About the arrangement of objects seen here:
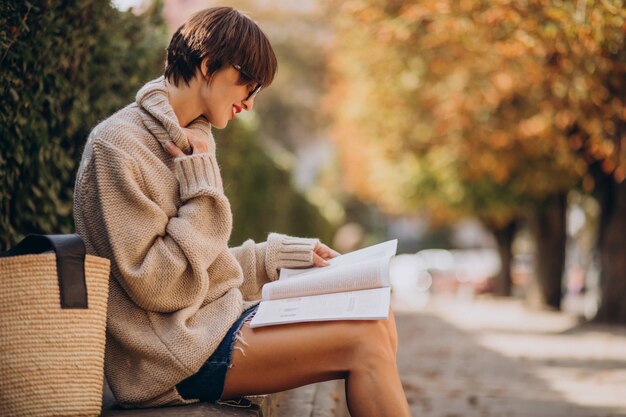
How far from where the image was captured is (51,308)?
2.62 m

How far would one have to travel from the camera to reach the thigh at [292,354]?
3010mm

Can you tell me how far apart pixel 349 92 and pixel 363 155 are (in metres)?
4.95

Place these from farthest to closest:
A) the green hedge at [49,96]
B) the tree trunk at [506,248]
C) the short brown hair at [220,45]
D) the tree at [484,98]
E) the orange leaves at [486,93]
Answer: the tree trunk at [506,248] < the tree at [484,98] < the orange leaves at [486,93] < the green hedge at [49,96] < the short brown hair at [220,45]

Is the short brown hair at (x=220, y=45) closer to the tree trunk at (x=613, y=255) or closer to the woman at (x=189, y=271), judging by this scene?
the woman at (x=189, y=271)

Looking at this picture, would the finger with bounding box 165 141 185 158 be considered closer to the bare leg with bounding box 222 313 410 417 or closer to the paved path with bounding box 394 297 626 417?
the bare leg with bounding box 222 313 410 417

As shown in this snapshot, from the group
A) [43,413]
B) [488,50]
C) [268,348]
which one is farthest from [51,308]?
[488,50]

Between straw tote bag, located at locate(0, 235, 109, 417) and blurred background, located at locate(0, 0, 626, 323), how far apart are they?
1356 millimetres

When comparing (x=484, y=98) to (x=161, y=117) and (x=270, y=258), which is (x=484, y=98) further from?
(x=161, y=117)

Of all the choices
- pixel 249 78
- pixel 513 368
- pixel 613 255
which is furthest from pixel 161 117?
pixel 613 255

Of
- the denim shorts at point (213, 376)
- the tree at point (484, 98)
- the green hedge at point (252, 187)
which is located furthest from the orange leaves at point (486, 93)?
the denim shorts at point (213, 376)

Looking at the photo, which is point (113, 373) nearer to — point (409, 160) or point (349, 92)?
point (409, 160)

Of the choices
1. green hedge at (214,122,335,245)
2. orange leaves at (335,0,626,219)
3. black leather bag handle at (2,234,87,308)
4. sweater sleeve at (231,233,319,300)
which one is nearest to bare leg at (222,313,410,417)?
sweater sleeve at (231,233,319,300)

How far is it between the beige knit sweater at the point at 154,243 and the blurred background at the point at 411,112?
780mm

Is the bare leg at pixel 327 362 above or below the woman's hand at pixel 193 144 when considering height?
below
